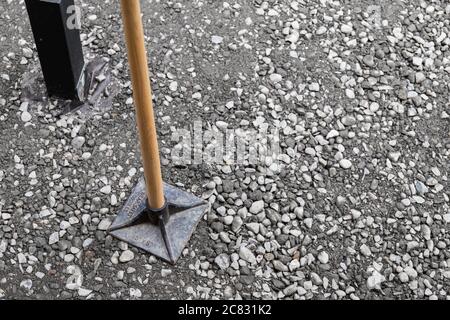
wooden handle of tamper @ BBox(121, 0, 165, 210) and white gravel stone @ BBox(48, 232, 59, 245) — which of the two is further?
white gravel stone @ BBox(48, 232, 59, 245)

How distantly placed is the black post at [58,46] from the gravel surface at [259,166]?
12cm

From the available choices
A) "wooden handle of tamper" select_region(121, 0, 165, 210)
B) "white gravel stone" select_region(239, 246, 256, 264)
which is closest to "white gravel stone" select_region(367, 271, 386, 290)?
"white gravel stone" select_region(239, 246, 256, 264)

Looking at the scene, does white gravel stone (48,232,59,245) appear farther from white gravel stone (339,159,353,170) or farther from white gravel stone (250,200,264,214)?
white gravel stone (339,159,353,170)

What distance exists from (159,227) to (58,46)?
0.95 metres

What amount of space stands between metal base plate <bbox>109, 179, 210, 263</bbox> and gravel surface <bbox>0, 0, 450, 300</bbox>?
0.04 metres

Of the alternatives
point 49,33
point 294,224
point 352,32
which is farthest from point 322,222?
point 49,33

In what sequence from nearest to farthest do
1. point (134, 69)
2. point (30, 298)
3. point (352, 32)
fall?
1. point (134, 69)
2. point (30, 298)
3. point (352, 32)

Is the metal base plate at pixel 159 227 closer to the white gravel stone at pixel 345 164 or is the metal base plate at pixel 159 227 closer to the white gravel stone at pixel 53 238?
the white gravel stone at pixel 53 238

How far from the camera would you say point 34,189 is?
2.66 metres

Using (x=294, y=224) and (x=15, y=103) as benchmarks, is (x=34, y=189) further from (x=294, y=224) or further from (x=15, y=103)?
(x=294, y=224)

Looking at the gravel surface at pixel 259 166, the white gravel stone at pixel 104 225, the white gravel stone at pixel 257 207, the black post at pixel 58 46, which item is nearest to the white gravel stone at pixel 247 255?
the gravel surface at pixel 259 166

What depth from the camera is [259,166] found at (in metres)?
2.78

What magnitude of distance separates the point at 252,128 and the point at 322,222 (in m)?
0.59

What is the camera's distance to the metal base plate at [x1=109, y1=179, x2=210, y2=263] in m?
2.51
